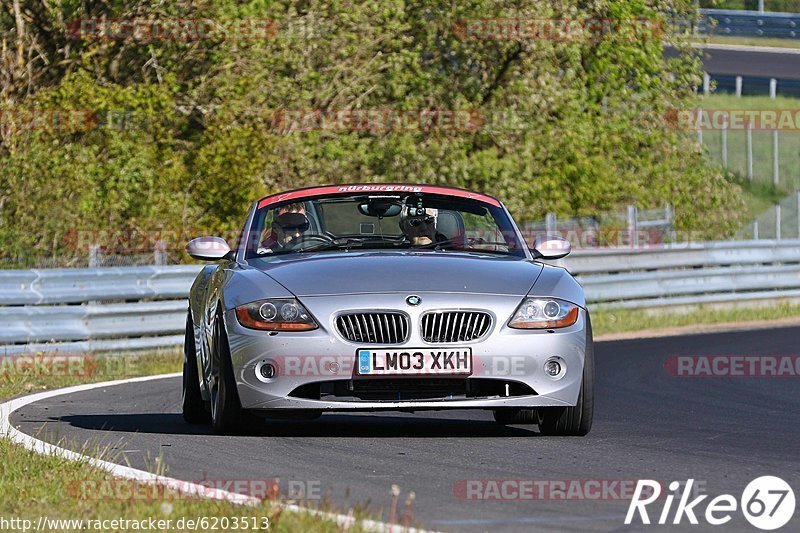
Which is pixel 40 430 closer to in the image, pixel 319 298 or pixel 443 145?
pixel 319 298

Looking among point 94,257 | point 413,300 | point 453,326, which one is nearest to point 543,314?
point 453,326

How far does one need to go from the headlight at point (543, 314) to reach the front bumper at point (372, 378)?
0.12 ft

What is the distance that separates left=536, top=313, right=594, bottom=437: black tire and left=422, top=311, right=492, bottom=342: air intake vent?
62 centimetres

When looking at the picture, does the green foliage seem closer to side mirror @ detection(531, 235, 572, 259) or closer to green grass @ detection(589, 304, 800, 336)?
green grass @ detection(589, 304, 800, 336)

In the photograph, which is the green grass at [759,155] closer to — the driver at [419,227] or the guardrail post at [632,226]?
the guardrail post at [632,226]

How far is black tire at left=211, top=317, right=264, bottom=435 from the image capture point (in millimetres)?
8414

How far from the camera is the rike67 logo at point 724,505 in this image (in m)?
5.75

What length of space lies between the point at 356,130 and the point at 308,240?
64.8ft

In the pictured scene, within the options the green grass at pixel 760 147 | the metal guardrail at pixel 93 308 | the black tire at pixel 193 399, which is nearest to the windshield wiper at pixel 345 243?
the black tire at pixel 193 399

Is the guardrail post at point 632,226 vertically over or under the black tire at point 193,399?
under

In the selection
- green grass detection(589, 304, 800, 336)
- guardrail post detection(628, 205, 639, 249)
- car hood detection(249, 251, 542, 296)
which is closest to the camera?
car hood detection(249, 251, 542, 296)

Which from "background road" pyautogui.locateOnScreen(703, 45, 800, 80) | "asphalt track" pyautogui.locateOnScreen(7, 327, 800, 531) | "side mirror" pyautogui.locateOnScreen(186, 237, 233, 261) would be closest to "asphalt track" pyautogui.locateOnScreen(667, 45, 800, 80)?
"background road" pyautogui.locateOnScreen(703, 45, 800, 80)

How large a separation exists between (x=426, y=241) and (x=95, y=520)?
165 inches

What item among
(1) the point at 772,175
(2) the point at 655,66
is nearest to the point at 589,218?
(2) the point at 655,66
